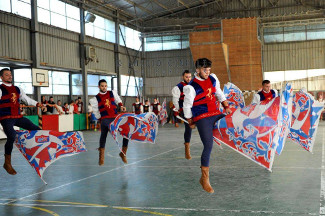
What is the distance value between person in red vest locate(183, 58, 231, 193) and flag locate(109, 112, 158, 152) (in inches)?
137

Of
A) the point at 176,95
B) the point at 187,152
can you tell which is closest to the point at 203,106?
the point at 176,95

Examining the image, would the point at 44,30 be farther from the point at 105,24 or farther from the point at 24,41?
the point at 105,24

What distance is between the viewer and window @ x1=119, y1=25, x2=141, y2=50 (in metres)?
36.4

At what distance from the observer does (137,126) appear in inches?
424

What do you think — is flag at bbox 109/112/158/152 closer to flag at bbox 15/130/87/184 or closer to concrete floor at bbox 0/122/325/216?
concrete floor at bbox 0/122/325/216

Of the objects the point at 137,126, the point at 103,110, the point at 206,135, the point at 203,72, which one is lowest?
the point at 137,126

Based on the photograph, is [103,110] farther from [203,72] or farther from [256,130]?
[256,130]

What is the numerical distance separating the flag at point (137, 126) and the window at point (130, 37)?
25.5 meters

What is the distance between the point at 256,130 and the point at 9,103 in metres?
5.26

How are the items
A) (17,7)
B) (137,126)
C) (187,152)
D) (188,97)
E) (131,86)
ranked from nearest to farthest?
(188,97) → (187,152) → (137,126) → (17,7) → (131,86)

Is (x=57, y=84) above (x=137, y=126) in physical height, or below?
above

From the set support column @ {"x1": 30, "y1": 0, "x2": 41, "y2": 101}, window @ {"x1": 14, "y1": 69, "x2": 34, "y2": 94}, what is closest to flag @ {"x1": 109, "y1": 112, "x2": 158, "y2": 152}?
support column @ {"x1": 30, "y1": 0, "x2": 41, "y2": 101}

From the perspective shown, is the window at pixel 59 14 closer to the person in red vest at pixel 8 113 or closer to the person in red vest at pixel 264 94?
the person in red vest at pixel 8 113

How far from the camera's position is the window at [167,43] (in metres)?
39.8
